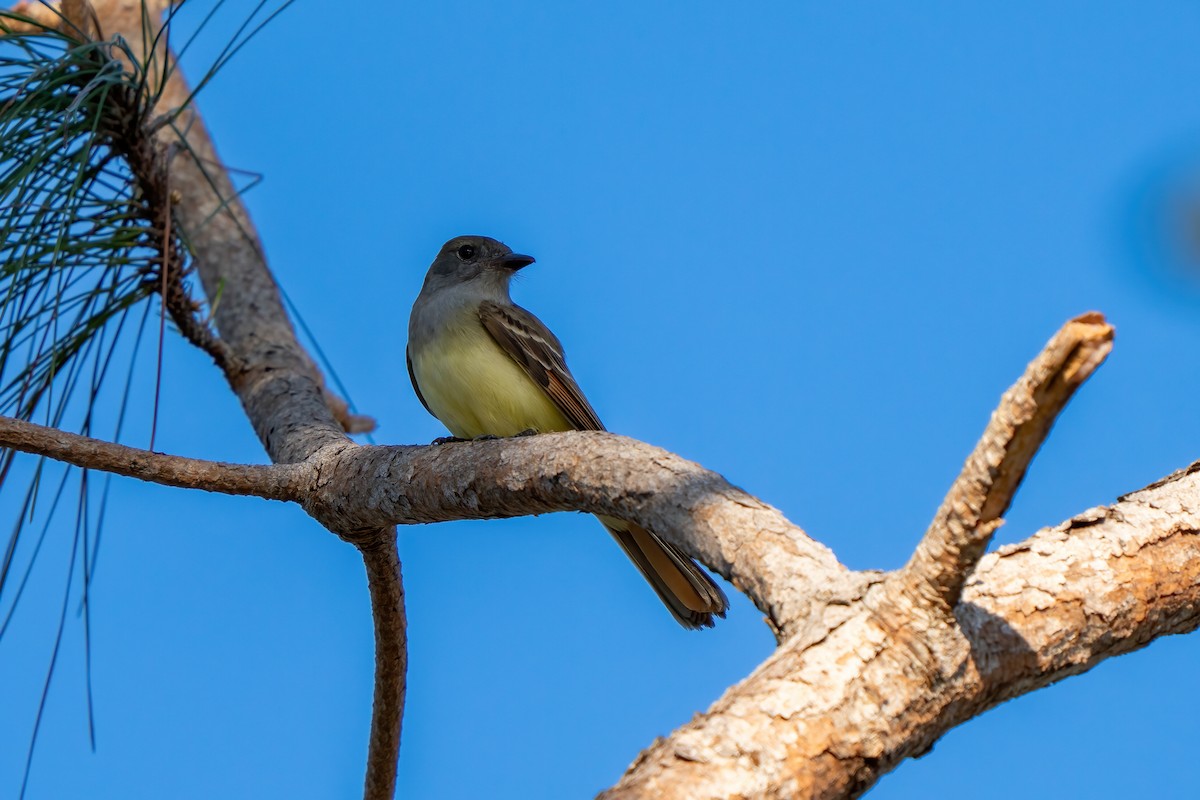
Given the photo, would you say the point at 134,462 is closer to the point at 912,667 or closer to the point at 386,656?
the point at 386,656

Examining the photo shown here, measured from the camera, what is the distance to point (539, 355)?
21.5 feet

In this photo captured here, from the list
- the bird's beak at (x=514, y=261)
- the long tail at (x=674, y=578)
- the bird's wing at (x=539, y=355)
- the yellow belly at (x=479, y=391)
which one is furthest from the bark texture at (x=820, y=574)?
the bird's beak at (x=514, y=261)

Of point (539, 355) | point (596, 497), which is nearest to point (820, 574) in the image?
point (596, 497)

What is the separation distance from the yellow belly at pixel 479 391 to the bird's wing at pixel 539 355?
0.05 metres

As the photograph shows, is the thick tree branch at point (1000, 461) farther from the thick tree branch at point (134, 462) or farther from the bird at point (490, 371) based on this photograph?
the bird at point (490, 371)

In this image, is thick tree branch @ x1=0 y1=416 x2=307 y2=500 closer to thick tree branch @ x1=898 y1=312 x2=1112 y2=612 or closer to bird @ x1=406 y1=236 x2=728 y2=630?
bird @ x1=406 y1=236 x2=728 y2=630

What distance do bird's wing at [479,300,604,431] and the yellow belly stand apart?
5cm

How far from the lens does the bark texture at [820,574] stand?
7.79 ft

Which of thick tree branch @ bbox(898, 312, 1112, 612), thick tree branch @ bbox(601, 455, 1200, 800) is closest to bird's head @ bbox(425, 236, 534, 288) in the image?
thick tree branch @ bbox(601, 455, 1200, 800)

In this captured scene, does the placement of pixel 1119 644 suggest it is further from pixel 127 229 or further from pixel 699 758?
pixel 127 229

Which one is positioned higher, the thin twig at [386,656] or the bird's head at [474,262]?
the bird's head at [474,262]

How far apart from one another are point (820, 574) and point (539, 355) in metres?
A: 3.86

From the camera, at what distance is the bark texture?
2375mm

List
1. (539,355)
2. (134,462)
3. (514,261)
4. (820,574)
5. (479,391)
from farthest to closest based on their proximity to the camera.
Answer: (514,261) < (539,355) < (479,391) < (134,462) < (820,574)
